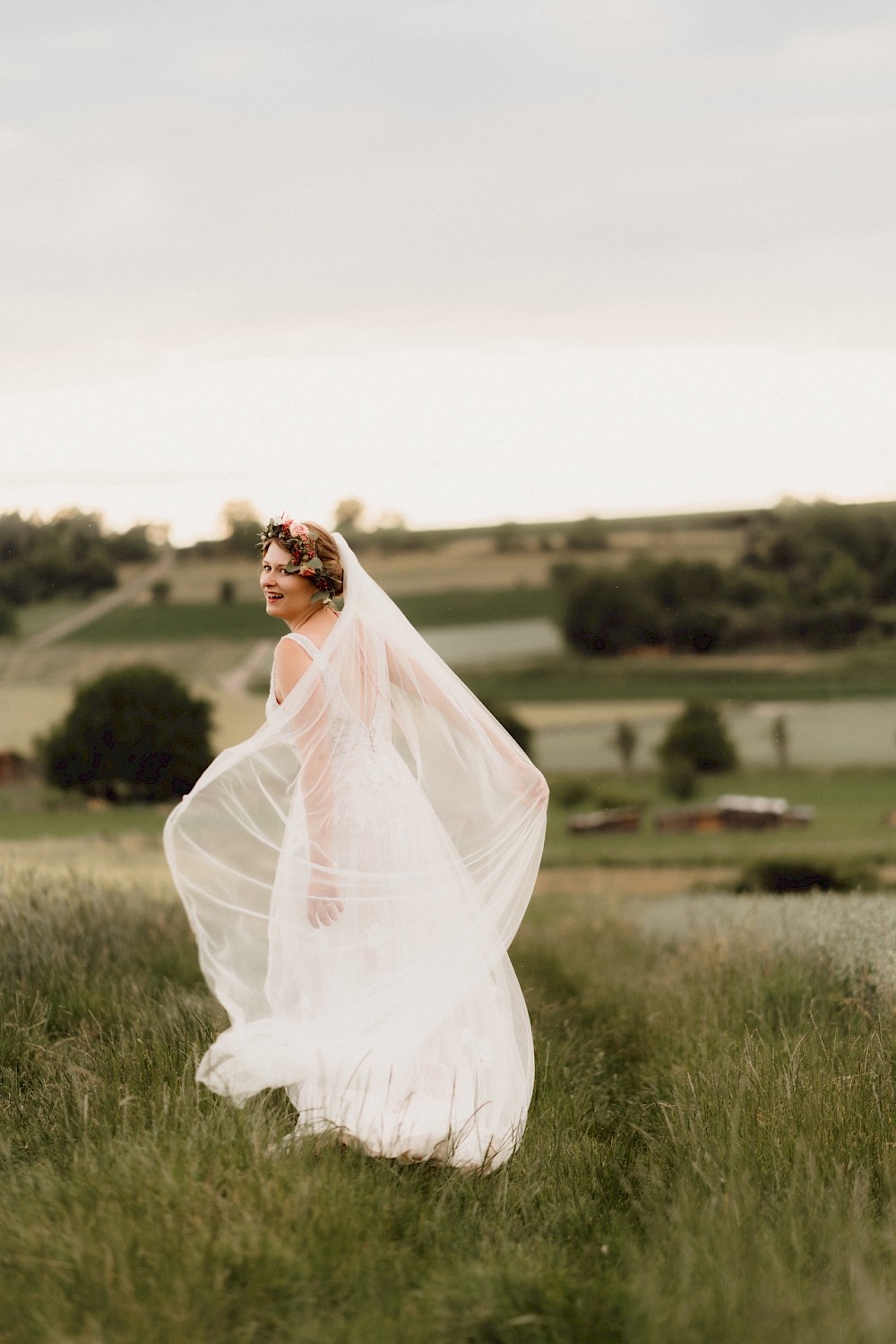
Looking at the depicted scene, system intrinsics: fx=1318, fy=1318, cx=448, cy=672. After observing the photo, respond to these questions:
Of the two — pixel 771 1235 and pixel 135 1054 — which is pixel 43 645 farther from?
pixel 771 1235

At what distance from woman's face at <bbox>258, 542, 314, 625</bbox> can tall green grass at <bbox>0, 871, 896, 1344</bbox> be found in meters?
1.44

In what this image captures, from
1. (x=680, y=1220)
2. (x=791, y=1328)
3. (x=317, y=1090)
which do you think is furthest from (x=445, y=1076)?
(x=791, y=1328)

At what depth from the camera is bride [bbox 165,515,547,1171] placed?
3.67 metres

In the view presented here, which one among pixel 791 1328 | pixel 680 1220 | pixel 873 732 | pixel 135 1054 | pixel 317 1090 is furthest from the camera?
pixel 873 732

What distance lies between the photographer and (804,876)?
1091cm

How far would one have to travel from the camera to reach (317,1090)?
3.61 meters

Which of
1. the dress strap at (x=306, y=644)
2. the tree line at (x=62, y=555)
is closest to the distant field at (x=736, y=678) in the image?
the tree line at (x=62, y=555)

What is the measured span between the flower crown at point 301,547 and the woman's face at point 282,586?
1 centimetres

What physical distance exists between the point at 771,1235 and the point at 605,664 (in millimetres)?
8609

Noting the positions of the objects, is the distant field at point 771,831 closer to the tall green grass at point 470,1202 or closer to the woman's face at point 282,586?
the tall green grass at point 470,1202

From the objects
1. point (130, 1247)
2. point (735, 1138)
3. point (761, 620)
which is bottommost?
point (735, 1138)

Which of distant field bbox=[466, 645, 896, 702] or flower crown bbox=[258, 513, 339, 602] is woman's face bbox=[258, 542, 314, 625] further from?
distant field bbox=[466, 645, 896, 702]

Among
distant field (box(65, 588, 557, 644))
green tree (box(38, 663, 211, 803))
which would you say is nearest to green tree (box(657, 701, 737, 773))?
distant field (box(65, 588, 557, 644))

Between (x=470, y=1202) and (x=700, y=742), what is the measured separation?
808cm
